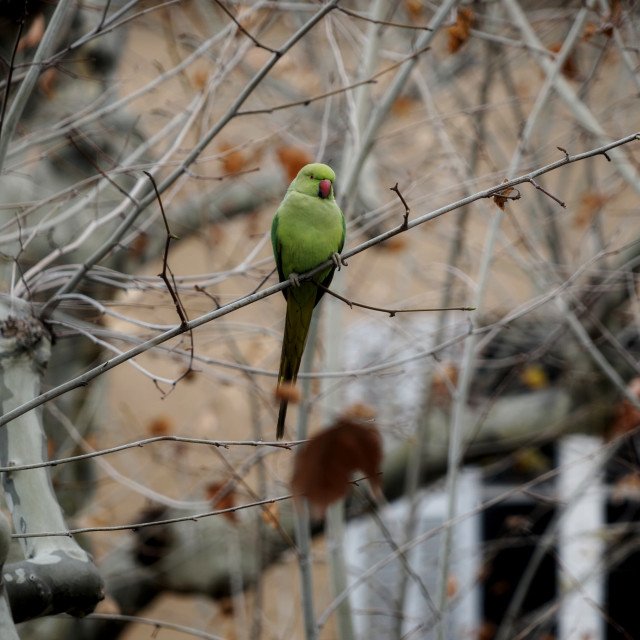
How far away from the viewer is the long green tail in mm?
2398

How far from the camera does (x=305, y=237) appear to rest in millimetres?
2473

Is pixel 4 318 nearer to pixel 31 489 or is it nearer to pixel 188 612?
pixel 31 489

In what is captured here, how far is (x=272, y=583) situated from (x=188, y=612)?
72cm

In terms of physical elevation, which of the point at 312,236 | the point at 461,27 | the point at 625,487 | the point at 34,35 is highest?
the point at 34,35

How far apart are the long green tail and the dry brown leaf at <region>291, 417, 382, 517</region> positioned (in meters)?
1.36

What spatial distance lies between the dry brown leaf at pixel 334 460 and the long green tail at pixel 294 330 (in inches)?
53.5

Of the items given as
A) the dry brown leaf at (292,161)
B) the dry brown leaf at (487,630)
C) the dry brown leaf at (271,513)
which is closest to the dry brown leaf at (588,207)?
the dry brown leaf at (292,161)

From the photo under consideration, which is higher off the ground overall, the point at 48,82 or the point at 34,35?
the point at 48,82

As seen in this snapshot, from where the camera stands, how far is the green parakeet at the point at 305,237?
97.3 inches

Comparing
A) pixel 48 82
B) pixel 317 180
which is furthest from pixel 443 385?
pixel 48 82

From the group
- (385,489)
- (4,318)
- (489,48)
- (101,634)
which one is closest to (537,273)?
(489,48)

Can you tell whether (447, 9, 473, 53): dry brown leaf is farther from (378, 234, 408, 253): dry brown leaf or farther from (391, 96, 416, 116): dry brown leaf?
(391, 96, 416, 116): dry brown leaf

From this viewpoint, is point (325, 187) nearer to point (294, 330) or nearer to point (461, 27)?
point (294, 330)

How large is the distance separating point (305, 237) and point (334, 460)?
153cm
